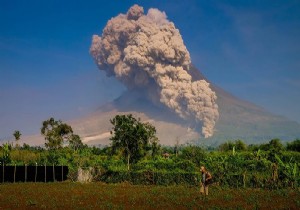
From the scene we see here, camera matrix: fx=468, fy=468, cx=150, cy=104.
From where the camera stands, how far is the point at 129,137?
79.9 meters

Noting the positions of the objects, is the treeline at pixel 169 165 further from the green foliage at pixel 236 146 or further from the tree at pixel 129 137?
the green foliage at pixel 236 146

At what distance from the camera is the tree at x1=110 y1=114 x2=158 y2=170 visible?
263ft

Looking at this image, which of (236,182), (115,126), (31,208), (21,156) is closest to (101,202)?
(31,208)

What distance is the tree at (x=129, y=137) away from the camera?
80188 mm

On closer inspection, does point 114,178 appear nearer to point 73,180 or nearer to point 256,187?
point 73,180

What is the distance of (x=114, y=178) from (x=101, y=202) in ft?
87.4

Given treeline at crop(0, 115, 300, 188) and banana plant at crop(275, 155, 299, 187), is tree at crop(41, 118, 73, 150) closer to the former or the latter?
treeline at crop(0, 115, 300, 188)

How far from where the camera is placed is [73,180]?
65.6 m

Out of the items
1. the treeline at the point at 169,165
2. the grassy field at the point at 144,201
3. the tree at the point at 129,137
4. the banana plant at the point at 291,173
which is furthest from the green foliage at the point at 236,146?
the grassy field at the point at 144,201

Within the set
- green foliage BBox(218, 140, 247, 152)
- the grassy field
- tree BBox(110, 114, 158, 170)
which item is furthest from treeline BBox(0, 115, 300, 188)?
green foliage BBox(218, 140, 247, 152)

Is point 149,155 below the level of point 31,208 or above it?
above

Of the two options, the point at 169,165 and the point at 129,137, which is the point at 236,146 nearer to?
the point at 129,137

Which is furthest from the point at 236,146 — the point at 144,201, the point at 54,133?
the point at 144,201

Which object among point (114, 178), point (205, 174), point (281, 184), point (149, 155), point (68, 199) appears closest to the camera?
point (68, 199)
